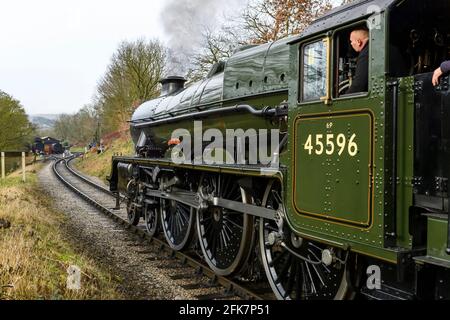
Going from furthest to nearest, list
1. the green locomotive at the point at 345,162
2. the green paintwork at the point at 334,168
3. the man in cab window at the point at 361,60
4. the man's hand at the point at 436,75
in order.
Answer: the man in cab window at the point at 361,60, the green paintwork at the point at 334,168, the green locomotive at the point at 345,162, the man's hand at the point at 436,75

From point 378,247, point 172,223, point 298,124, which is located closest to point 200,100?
point 172,223

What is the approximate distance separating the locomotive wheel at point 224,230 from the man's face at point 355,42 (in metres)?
2.55

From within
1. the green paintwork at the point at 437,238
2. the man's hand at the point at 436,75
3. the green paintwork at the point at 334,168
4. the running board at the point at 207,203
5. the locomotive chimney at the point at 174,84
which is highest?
the locomotive chimney at the point at 174,84

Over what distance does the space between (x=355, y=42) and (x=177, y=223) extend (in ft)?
17.9

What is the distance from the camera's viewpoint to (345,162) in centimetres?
382

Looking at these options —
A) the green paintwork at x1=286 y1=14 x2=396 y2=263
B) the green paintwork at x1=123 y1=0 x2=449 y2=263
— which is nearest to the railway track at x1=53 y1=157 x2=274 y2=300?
the green paintwork at x1=123 y1=0 x2=449 y2=263

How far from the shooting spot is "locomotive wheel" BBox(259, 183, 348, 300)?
445cm

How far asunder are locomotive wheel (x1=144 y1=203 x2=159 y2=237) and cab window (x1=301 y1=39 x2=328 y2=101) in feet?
18.5

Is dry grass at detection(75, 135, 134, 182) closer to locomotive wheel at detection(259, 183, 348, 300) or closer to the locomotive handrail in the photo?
the locomotive handrail

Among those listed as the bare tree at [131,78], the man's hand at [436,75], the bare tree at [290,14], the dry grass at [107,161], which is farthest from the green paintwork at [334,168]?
the bare tree at [131,78]

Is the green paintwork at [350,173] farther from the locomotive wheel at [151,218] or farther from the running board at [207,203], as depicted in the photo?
the locomotive wheel at [151,218]

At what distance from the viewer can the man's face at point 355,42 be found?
3865 mm
